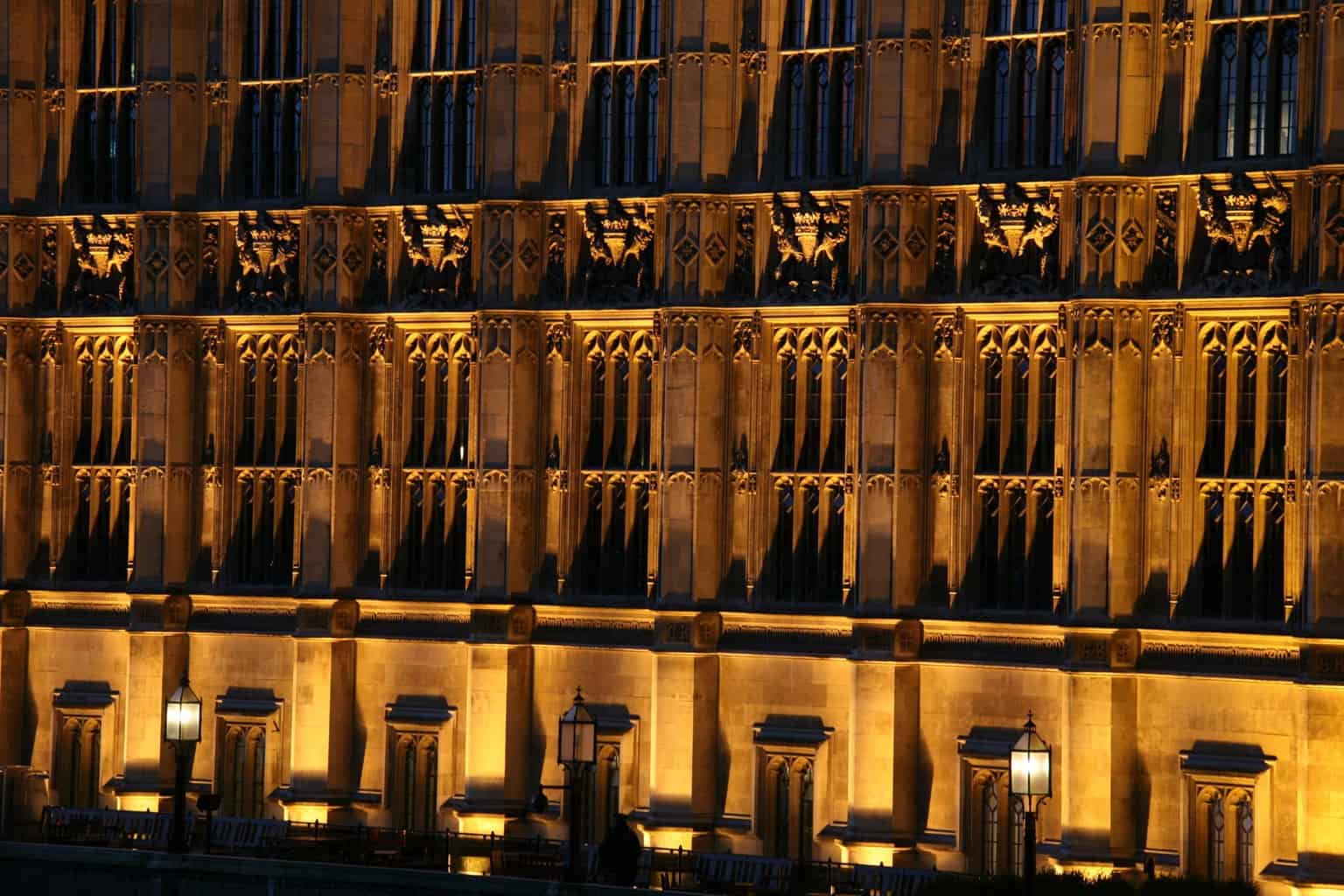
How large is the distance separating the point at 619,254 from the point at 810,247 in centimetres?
409

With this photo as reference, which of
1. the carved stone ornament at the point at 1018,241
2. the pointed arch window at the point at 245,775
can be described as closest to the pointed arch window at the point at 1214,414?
the carved stone ornament at the point at 1018,241

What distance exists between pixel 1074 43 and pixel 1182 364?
5827mm

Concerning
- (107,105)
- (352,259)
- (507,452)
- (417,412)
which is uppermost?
(107,105)

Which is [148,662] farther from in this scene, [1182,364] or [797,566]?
[1182,364]

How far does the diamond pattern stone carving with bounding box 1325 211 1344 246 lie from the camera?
50.2 meters

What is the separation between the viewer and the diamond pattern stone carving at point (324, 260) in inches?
2403

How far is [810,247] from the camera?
56594 mm

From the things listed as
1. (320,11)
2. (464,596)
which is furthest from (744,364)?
(320,11)

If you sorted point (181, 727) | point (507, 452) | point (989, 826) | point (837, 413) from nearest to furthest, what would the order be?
1. point (181, 727)
2. point (989, 826)
3. point (837, 413)
4. point (507, 452)

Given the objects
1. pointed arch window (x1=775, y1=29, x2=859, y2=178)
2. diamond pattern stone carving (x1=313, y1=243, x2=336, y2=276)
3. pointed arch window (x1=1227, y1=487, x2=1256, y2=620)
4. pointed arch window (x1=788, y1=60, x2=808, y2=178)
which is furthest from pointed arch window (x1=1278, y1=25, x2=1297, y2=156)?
diamond pattern stone carving (x1=313, y1=243, x2=336, y2=276)

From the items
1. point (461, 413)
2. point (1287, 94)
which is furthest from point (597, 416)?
point (1287, 94)

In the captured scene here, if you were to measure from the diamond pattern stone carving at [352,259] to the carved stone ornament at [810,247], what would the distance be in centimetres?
→ 891

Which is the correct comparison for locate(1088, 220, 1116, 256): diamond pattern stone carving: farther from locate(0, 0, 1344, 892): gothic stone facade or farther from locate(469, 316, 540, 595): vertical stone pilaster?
locate(469, 316, 540, 595): vertical stone pilaster

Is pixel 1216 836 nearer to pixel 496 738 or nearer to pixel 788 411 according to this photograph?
pixel 788 411
